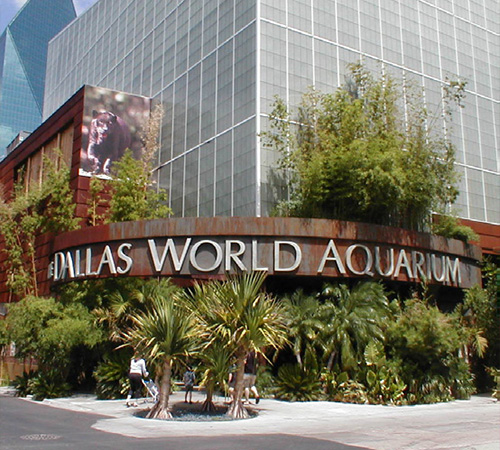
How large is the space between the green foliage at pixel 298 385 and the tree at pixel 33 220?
545 inches

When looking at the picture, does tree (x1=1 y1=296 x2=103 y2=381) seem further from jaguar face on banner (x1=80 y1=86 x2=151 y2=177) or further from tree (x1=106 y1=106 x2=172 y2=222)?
jaguar face on banner (x1=80 y1=86 x2=151 y2=177)

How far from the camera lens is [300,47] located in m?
28.7

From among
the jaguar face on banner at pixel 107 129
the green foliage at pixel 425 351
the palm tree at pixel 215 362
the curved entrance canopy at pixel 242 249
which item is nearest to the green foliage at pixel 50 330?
the curved entrance canopy at pixel 242 249

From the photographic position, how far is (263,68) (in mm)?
26953

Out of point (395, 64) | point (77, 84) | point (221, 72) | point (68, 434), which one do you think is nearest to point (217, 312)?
point (68, 434)

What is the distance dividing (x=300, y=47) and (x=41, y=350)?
18451mm

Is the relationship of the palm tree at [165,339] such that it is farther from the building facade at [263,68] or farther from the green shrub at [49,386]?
the building facade at [263,68]

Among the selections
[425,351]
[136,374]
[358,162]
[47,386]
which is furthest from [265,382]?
[358,162]

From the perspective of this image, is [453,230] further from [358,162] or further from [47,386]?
[47,386]

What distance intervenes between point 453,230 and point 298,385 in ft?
40.2

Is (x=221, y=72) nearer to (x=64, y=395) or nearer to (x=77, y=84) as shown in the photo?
(x=64, y=395)

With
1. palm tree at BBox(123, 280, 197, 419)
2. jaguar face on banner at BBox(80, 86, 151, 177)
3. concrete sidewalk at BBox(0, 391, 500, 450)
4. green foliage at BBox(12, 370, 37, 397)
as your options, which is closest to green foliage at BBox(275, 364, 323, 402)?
concrete sidewalk at BBox(0, 391, 500, 450)

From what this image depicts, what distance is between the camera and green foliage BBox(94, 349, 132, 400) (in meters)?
19.9

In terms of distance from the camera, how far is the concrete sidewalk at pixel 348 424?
11.8 meters
